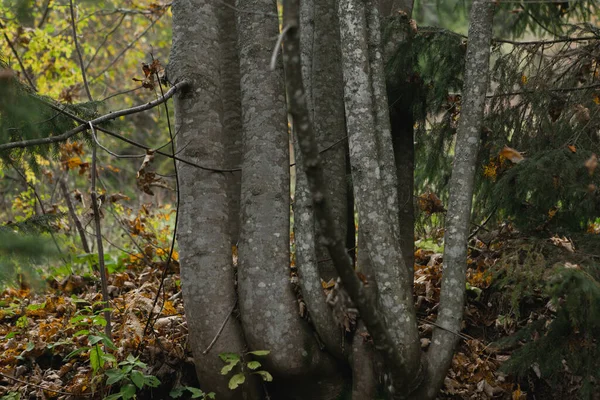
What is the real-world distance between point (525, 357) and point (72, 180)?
11664mm

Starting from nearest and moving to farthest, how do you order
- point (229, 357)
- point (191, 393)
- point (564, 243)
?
1. point (564, 243)
2. point (229, 357)
3. point (191, 393)

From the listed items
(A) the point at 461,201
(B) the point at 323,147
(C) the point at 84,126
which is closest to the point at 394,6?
(B) the point at 323,147

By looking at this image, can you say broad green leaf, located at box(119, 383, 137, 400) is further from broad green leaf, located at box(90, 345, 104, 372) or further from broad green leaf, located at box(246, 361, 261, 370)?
broad green leaf, located at box(246, 361, 261, 370)

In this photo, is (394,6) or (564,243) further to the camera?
(394,6)

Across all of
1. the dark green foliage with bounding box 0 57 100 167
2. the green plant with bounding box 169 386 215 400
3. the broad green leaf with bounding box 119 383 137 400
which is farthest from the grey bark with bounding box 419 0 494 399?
the dark green foliage with bounding box 0 57 100 167

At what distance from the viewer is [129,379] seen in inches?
156

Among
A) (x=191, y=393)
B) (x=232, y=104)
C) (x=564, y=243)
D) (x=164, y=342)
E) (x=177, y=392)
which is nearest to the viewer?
(x=564, y=243)

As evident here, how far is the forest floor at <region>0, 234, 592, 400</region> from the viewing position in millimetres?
4043

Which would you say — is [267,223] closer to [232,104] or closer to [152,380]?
[232,104]

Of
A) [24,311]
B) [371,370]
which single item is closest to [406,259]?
[371,370]

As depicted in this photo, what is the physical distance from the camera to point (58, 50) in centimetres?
857

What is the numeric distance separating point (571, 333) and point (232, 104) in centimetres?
298

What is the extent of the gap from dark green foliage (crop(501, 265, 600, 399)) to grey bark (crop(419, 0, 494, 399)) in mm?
401

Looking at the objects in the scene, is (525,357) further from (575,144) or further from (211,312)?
(211,312)
